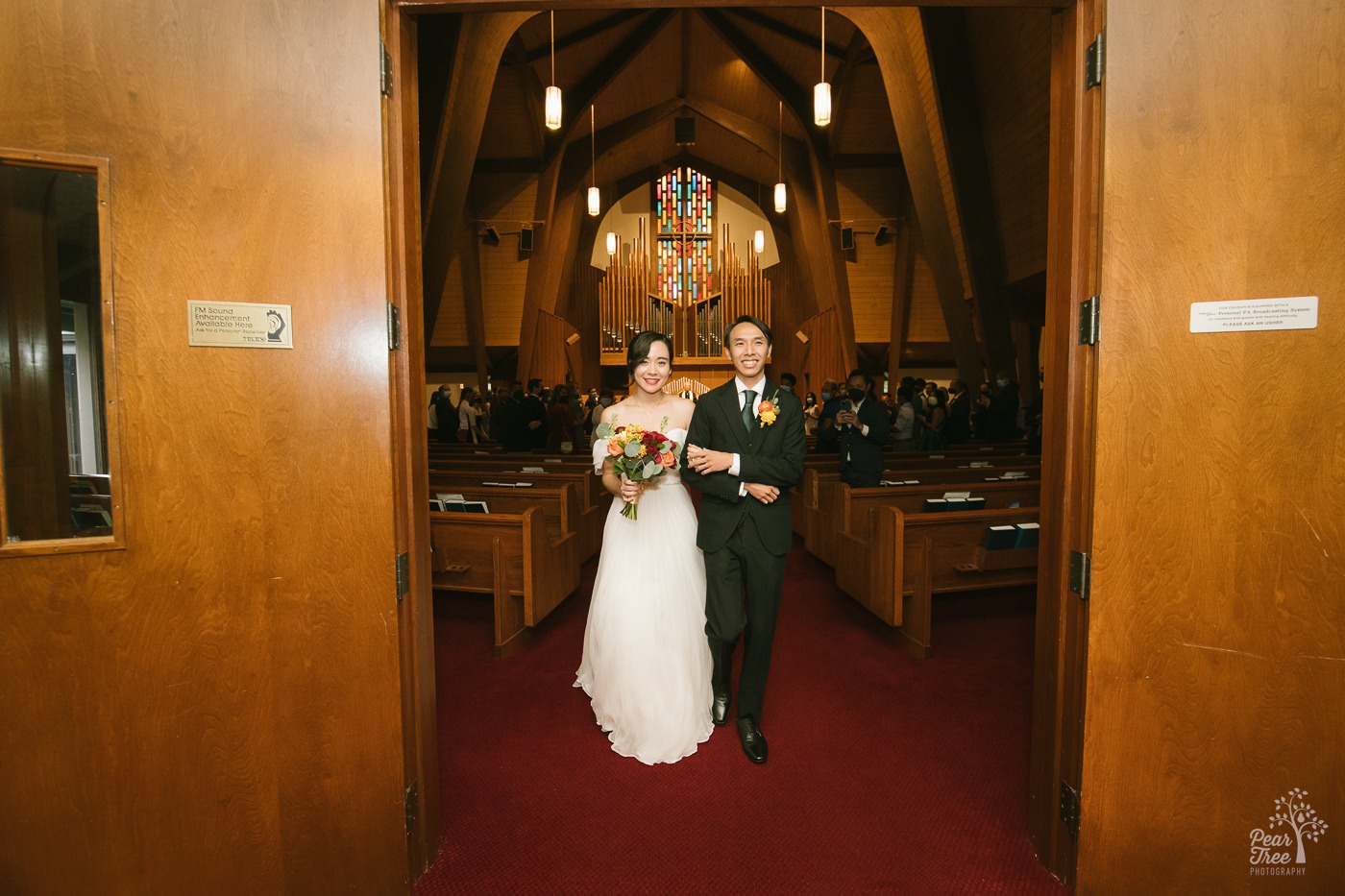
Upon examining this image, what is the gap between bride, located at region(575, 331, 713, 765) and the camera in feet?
8.91

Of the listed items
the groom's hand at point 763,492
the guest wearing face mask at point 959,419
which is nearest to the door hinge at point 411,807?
the groom's hand at point 763,492

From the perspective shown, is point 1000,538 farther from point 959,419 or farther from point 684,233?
point 684,233

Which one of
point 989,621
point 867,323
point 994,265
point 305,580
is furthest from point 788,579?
point 867,323

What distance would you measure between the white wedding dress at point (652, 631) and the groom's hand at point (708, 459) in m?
0.38

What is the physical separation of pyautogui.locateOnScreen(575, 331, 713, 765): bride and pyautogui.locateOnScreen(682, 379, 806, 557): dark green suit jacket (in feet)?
0.76

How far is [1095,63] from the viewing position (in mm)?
1688

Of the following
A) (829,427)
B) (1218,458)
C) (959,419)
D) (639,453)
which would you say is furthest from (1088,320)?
(959,419)

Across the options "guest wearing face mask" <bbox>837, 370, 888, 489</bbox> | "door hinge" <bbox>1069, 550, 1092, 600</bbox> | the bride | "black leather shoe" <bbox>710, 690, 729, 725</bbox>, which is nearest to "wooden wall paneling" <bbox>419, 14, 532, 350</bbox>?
"guest wearing face mask" <bbox>837, 370, 888, 489</bbox>

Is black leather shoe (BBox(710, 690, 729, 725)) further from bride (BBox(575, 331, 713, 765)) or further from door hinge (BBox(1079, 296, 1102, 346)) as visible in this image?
door hinge (BBox(1079, 296, 1102, 346))

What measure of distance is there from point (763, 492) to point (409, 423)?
1343 mm

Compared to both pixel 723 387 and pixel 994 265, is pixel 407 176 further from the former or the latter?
pixel 994 265

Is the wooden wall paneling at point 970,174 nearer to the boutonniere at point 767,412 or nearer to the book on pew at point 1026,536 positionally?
the book on pew at point 1026,536

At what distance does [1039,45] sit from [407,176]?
7318mm

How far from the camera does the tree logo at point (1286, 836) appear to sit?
167 centimetres
